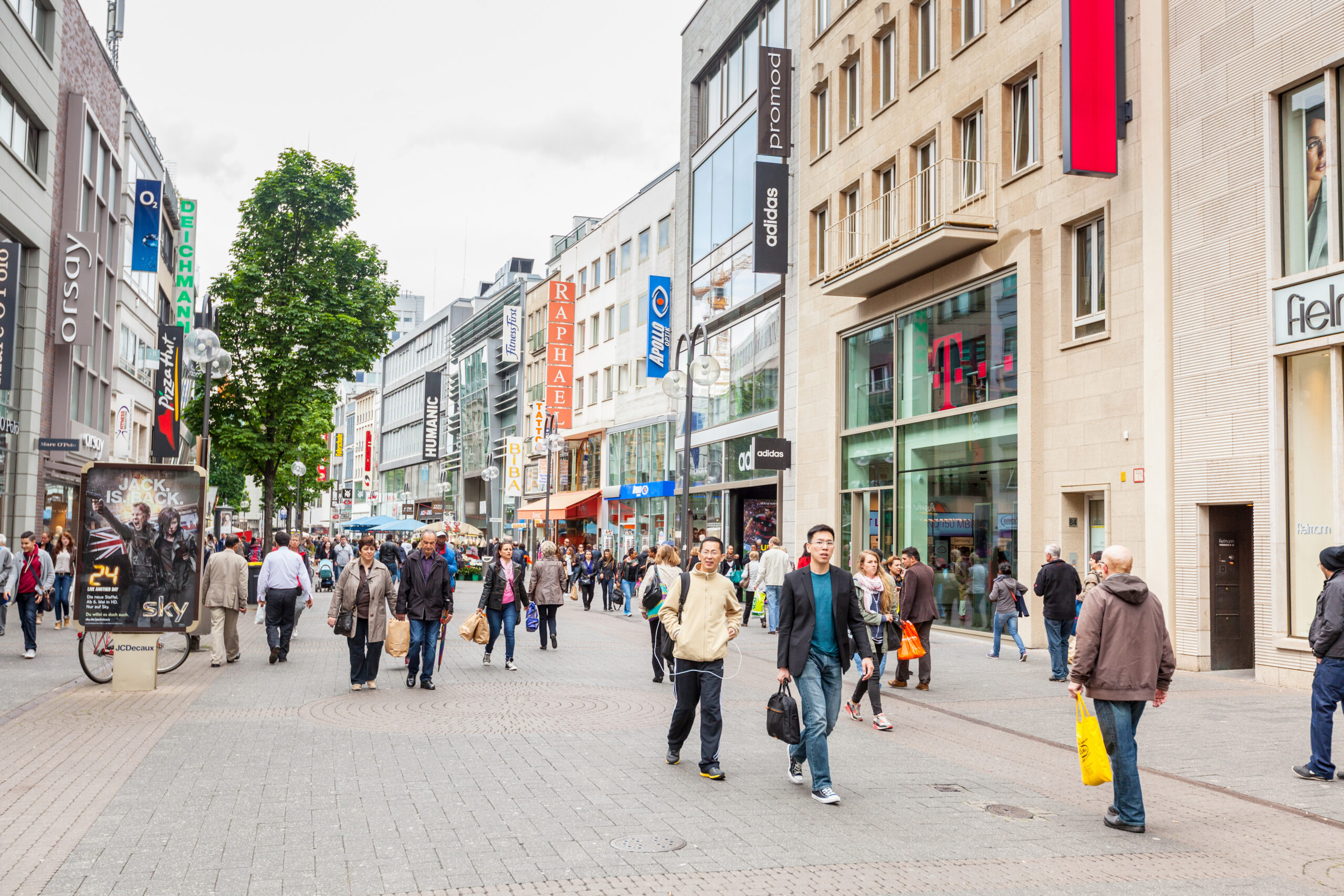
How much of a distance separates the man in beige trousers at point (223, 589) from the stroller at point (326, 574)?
21244mm

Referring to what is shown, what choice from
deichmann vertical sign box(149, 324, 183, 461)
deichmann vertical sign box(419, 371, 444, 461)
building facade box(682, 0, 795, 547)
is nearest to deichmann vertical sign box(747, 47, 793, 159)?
building facade box(682, 0, 795, 547)

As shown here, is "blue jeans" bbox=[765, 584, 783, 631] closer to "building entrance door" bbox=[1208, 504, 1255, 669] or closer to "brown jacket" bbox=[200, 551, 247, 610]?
"building entrance door" bbox=[1208, 504, 1255, 669]

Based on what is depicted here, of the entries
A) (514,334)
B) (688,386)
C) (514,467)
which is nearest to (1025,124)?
(688,386)

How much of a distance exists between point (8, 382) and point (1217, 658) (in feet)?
71.6

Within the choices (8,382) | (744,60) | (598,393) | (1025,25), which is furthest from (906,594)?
(598,393)

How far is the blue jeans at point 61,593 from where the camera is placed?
69.8 feet

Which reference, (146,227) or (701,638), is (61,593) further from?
(146,227)

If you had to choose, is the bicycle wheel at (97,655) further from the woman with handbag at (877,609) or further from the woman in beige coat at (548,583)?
the woman with handbag at (877,609)

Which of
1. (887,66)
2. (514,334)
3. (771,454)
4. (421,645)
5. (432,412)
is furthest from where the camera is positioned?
(432,412)

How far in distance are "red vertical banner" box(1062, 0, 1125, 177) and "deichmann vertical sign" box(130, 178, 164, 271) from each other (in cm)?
3045

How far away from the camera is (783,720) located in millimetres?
7859

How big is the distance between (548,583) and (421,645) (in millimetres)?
4728

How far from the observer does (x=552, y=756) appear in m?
9.22

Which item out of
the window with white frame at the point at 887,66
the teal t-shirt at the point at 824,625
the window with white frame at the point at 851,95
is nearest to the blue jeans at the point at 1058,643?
the teal t-shirt at the point at 824,625
